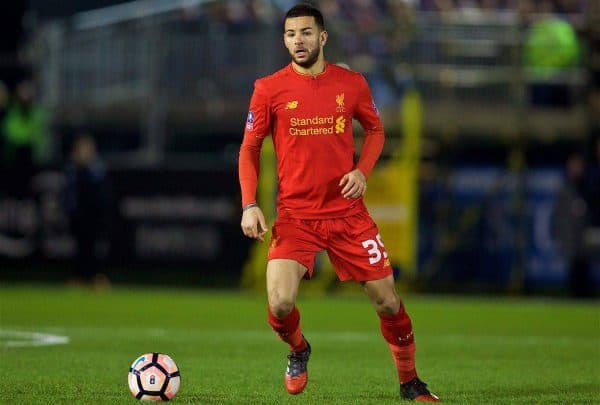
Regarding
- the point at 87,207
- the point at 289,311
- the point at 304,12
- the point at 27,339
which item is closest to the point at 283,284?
the point at 289,311

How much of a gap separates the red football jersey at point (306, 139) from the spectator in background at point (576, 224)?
1217 cm

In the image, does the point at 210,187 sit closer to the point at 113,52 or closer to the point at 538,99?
the point at 113,52

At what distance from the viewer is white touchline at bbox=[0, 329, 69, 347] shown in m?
12.0

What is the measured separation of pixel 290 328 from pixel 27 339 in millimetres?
4919

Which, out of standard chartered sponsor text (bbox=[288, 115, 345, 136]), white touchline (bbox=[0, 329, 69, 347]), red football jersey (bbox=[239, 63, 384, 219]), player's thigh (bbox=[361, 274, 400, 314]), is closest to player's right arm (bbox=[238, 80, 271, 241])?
red football jersey (bbox=[239, 63, 384, 219])

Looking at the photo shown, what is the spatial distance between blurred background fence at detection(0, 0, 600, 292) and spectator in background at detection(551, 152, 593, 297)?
0.81 ft

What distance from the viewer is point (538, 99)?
22.8 meters

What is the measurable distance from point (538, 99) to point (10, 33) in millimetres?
9698

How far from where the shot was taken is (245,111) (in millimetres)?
22312

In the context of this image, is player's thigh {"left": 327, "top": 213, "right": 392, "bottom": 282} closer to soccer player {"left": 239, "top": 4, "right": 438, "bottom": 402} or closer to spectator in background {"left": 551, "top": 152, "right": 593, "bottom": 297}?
soccer player {"left": 239, "top": 4, "right": 438, "bottom": 402}

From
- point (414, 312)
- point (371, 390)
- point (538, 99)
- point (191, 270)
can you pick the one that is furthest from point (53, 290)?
point (371, 390)

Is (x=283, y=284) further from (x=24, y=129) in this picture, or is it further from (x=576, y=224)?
(x=24, y=129)

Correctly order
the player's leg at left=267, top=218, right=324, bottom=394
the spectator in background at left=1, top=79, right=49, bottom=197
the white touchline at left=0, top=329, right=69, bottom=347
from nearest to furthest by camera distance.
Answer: the player's leg at left=267, top=218, right=324, bottom=394 < the white touchline at left=0, top=329, right=69, bottom=347 < the spectator in background at left=1, top=79, right=49, bottom=197

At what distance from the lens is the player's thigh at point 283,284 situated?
7992mm
